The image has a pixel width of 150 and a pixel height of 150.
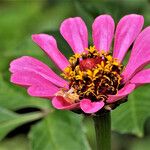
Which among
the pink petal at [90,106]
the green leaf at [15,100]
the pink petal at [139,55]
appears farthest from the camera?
the green leaf at [15,100]

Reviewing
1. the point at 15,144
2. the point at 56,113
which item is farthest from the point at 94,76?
the point at 15,144

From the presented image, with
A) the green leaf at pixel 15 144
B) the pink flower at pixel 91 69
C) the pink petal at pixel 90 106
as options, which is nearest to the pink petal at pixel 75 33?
the pink flower at pixel 91 69

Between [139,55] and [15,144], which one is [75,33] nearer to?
[139,55]

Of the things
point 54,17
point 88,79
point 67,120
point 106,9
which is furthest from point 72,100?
point 54,17

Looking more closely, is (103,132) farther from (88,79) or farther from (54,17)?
(54,17)

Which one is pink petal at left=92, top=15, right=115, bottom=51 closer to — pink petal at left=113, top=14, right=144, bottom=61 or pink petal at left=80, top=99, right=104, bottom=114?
pink petal at left=113, top=14, right=144, bottom=61

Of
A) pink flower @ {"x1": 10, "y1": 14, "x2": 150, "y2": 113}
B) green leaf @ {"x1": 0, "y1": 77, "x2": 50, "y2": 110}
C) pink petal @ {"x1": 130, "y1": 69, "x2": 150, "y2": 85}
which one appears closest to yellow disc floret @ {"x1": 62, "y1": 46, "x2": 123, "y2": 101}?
pink flower @ {"x1": 10, "y1": 14, "x2": 150, "y2": 113}

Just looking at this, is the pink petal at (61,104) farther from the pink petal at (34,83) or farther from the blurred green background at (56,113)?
the blurred green background at (56,113)
